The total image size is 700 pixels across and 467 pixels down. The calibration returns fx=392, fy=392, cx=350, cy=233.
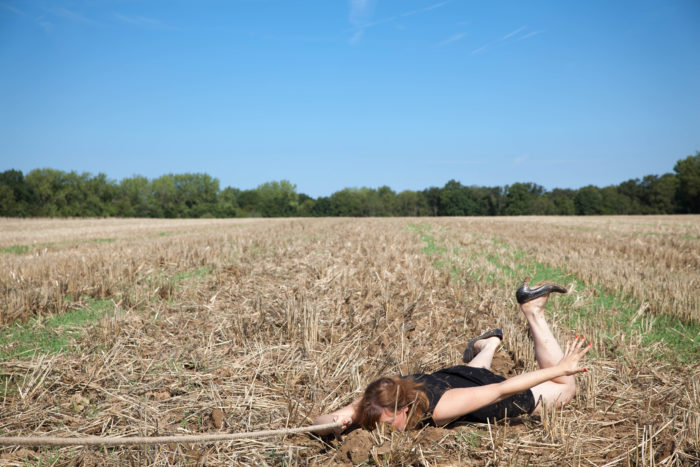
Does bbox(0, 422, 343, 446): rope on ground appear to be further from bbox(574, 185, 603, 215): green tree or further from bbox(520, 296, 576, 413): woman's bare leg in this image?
bbox(574, 185, 603, 215): green tree

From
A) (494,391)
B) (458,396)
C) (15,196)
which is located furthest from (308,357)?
(15,196)

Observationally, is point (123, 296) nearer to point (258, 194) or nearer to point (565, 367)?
point (565, 367)

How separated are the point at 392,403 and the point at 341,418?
397 mm

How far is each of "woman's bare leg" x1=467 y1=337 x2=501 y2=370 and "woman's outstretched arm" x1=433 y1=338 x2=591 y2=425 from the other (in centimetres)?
82

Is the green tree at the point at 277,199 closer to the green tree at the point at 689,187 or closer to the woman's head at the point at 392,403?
the green tree at the point at 689,187

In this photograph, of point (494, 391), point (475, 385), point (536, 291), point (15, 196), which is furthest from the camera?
point (15, 196)

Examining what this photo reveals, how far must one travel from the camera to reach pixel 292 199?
107 metres

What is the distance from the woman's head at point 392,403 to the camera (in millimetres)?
2707

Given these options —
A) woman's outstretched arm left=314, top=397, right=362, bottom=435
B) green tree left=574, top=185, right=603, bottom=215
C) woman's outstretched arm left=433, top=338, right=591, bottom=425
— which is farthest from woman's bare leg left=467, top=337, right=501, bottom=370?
green tree left=574, top=185, right=603, bottom=215

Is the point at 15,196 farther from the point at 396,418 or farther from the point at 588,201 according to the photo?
the point at 588,201

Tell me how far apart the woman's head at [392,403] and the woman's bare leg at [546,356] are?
1.04 metres

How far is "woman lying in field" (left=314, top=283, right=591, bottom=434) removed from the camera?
9.04 feet

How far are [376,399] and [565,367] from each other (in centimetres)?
141

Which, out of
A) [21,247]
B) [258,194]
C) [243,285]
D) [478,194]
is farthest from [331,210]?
[243,285]
